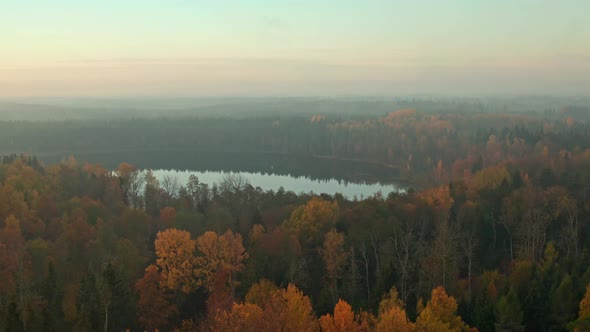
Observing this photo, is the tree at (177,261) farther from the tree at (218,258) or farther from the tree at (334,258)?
the tree at (334,258)

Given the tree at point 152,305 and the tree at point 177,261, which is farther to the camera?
the tree at point 177,261

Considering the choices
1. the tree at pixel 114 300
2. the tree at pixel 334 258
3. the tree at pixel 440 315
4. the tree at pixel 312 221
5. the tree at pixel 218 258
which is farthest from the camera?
the tree at pixel 312 221

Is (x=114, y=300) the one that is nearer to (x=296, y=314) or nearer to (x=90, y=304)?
(x=90, y=304)

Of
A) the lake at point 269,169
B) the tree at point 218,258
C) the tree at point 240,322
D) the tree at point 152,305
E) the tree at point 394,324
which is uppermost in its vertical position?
the tree at point 240,322

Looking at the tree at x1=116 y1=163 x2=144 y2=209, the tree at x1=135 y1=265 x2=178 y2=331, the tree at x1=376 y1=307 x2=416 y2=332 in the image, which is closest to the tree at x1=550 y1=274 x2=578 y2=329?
the tree at x1=376 y1=307 x2=416 y2=332

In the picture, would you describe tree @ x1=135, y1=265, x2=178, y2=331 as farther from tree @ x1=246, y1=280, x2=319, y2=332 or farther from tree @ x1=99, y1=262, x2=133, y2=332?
tree @ x1=246, y1=280, x2=319, y2=332

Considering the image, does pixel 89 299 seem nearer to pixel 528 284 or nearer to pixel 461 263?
pixel 528 284

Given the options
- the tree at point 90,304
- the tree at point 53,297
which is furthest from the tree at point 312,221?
the tree at point 53,297
